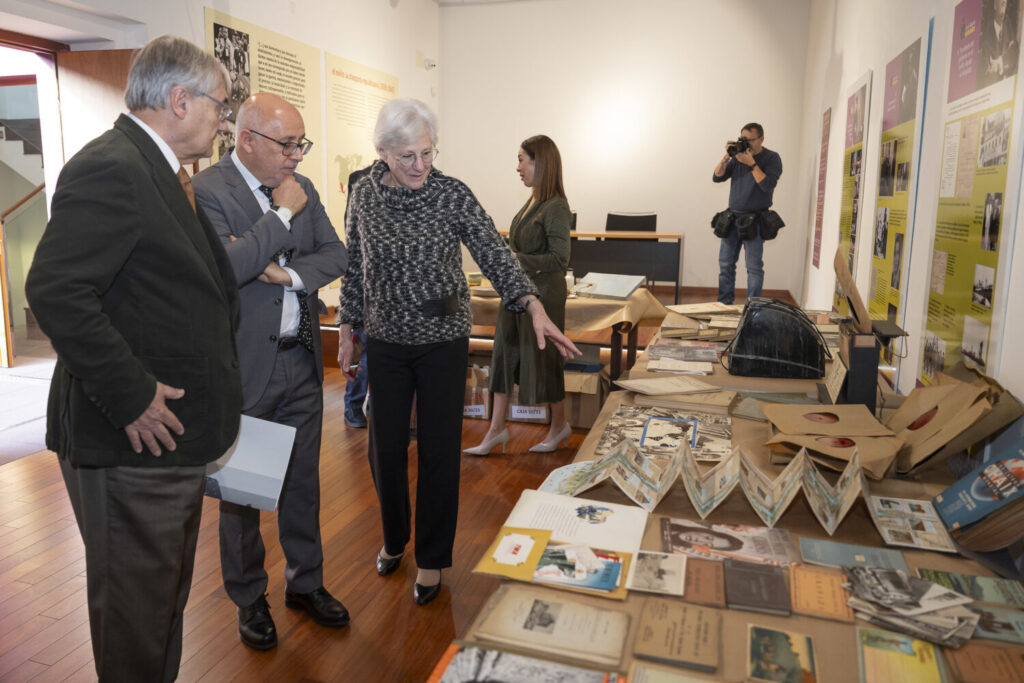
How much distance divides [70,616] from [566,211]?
2.56 m

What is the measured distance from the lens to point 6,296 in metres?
5.69

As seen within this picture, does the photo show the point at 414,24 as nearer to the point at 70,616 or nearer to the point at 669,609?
the point at 70,616

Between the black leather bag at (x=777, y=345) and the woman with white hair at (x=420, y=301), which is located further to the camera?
the black leather bag at (x=777, y=345)

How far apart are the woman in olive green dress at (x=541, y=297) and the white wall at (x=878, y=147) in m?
1.53

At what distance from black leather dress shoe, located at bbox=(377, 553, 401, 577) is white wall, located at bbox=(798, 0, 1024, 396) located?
6.28 feet

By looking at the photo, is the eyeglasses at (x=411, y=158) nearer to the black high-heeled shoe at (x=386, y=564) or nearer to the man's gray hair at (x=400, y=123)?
the man's gray hair at (x=400, y=123)

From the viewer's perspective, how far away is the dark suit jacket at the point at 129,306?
1.22 m

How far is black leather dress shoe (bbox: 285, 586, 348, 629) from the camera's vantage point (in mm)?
2262

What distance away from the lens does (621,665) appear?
3.16 feet

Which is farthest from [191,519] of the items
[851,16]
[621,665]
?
[851,16]

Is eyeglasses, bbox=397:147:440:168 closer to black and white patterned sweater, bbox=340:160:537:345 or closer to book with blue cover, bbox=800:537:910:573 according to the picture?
black and white patterned sweater, bbox=340:160:537:345

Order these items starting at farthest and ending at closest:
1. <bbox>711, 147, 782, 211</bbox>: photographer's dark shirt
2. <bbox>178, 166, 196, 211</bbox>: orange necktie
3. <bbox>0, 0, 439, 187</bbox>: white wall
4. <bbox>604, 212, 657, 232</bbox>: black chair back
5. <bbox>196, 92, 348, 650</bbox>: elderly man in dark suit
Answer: <bbox>604, 212, 657, 232</bbox>: black chair back
<bbox>711, 147, 782, 211</bbox>: photographer's dark shirt
<bbox>0, 0, 439, 187</bbox>: white wall
<bbox>196, 92, 348, 650</bbox>: elderly man in dark suit
<bbox>178, 166, 196, 211</bbox>: orange necktie

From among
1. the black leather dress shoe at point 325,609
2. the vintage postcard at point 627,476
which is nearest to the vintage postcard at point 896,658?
the vintage postcard at point 627,476

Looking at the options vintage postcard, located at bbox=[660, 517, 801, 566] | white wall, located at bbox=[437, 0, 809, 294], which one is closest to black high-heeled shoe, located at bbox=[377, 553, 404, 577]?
vintage postcard, located at bbox=[660, 517, 801, 566]
